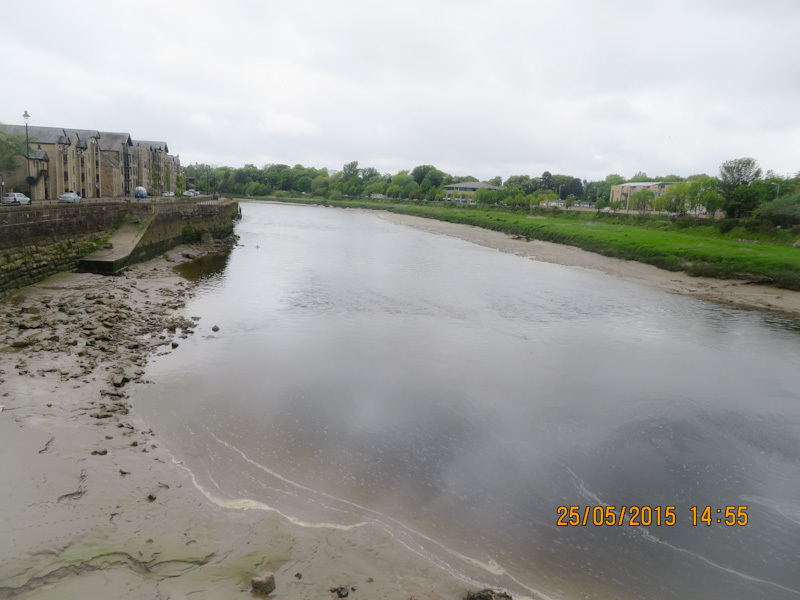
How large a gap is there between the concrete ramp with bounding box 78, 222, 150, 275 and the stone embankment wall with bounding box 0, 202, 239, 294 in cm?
37

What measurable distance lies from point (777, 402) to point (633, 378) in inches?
141

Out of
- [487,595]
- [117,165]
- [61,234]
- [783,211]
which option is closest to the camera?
[487,595]

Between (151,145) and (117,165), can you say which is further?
(151,145)

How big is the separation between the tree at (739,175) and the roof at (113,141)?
90.2 meters

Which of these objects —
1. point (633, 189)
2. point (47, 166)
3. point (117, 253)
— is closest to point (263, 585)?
point (117, 253)

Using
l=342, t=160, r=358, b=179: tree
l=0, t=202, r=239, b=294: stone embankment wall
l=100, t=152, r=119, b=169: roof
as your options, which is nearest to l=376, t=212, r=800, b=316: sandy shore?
l=0, t=202, r=239, b=294: stone embankment wall

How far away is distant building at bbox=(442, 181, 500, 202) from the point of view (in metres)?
151

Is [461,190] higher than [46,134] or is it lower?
higher
